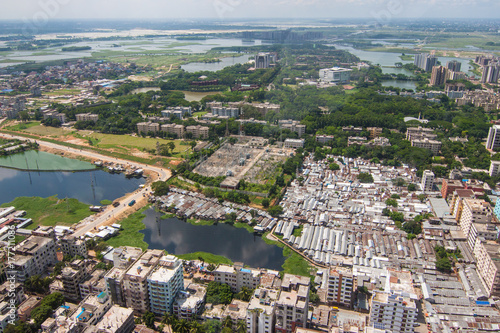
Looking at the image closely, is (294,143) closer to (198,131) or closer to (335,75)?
(198,131)

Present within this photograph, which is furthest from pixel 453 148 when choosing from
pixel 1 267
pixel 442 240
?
pixel 1 267

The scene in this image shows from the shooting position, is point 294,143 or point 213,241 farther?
point 294,143

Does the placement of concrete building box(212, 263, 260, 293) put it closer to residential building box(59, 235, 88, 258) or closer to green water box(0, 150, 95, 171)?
residential building box(59, 235, 88, 258)

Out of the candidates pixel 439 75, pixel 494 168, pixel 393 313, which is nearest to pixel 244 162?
pixel 494 168

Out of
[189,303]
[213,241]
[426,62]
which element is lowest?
[213,241]

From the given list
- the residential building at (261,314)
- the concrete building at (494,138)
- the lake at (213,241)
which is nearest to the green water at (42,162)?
the lake at (213,241)

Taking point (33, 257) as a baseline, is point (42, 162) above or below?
below

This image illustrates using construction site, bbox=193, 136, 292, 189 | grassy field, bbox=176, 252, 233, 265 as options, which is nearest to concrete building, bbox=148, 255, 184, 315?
grassy field, bbox=176, 252, 233, 265
